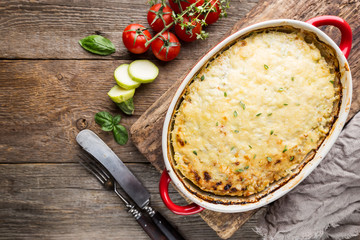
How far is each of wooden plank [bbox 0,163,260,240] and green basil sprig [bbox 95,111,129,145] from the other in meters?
0.22

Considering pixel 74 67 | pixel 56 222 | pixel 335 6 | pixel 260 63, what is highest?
pixel 335 6

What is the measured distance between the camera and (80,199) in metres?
2.20

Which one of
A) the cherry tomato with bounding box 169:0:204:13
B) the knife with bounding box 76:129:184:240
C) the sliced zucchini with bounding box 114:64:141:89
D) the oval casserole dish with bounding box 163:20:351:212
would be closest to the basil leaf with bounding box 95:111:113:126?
the knife with bounding box 76:129:184:240

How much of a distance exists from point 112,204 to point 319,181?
4.57ft

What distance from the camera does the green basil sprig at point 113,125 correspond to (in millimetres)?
2035

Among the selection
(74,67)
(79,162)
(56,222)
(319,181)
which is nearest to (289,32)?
(319,181)

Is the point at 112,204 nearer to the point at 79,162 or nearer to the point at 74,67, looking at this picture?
the point at 79,162

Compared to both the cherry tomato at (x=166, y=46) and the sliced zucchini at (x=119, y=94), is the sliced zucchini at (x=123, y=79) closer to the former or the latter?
the sliced zucchini at (x=119, y=94)

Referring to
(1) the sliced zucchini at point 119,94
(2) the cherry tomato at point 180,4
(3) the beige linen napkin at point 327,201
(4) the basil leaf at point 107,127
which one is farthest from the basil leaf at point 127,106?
(3) the beige linen napkin at point 327,201

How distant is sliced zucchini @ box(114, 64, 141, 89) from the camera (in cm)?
197

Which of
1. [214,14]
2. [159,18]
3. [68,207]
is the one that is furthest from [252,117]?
[68,207]

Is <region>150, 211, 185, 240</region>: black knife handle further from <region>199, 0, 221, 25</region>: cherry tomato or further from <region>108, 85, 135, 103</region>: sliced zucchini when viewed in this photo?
<region>199, 0, 221, 25</region>: cherry tomato

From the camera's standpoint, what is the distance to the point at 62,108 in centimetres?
211

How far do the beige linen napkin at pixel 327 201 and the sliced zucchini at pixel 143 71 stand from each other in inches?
45.2
